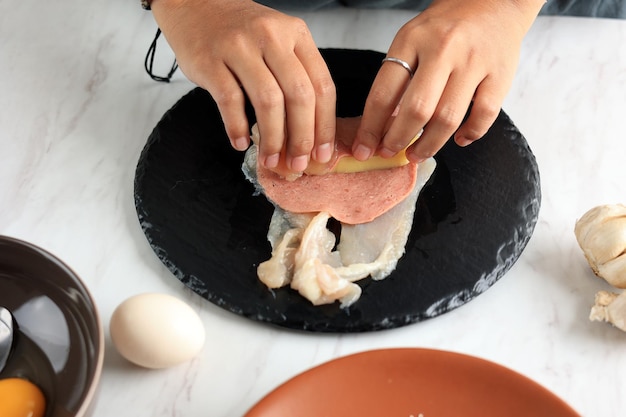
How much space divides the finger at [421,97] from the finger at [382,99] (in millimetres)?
19

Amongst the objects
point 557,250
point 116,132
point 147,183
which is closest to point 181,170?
point 147,183

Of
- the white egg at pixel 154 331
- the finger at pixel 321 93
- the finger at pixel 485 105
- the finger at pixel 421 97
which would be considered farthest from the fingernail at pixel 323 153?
the white egg at pixel 154 331

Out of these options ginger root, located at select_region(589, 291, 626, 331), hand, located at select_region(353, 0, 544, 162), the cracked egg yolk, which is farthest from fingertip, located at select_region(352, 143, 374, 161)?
the cracked egg yolk

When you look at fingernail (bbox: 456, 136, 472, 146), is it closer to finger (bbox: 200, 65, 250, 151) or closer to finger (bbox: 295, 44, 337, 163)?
finger (bbox: 295, 44, 337, 163)

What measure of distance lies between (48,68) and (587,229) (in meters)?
0.98

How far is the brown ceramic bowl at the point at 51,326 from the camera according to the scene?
838mm

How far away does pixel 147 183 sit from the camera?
1.18m

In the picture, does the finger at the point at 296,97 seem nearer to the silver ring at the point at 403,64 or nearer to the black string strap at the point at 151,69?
the silver ring at the point at 403,64

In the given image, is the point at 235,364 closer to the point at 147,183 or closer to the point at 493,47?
the point at 147,183

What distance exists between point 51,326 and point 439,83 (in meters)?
0.60

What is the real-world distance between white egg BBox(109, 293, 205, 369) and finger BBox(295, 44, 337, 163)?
33cm

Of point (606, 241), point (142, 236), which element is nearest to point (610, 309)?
point (606, 241)

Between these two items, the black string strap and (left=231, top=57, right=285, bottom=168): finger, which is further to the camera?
the black string strap

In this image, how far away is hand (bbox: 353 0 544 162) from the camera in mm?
1066
